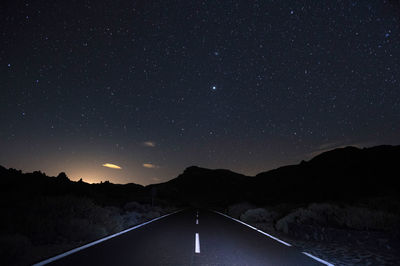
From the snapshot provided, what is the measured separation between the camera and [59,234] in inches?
312

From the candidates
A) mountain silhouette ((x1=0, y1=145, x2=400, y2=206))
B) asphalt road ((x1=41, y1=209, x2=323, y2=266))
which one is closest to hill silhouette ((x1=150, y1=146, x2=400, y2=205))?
mountain silhouette ((x1=0, y1=145, x2=400, y2=206))

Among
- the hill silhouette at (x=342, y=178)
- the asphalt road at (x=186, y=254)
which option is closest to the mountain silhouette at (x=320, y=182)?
the hill silhouette at (x=342, y=178)

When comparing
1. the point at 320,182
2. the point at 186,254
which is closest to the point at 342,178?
the point at 320,182

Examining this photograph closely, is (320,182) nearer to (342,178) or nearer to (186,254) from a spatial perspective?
(342,178)

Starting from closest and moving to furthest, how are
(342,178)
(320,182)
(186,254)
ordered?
(186,254) < (342,178) < (320,182)

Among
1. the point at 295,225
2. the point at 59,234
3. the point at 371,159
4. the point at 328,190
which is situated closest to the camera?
the point at 59,234

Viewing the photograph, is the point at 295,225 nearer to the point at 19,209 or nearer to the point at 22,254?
the point at 22,254

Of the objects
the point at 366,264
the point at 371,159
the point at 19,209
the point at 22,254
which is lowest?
the point at 366,264

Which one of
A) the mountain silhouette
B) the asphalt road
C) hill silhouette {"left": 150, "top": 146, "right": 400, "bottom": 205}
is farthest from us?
hill silhouette {"left": 150, "top": 146, "right": 400, "bottom": 205}

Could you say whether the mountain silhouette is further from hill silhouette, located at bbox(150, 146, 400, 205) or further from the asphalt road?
the asphalt road

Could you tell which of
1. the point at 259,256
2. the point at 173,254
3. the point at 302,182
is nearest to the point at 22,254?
the point at 173,254

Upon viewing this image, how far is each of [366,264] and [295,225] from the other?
15.0 feet

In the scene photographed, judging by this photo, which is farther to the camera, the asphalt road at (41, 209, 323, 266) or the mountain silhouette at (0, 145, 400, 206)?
the mountain silhouette at (0, 145, 400, 206)

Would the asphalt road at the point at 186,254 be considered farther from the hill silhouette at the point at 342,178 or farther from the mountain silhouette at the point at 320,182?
the hill silhouette at the point at 342,178
